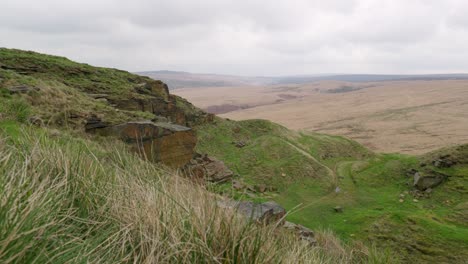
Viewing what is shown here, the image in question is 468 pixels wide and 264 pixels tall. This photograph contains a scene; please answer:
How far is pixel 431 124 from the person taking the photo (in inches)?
3017

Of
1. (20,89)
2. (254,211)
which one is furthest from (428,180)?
(20,89)

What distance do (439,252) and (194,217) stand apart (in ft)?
45.8

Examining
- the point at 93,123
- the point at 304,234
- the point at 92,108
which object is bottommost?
the point at 304,234

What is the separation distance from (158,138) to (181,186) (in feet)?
31.2

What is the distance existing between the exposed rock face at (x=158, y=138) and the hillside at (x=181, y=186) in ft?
0.18

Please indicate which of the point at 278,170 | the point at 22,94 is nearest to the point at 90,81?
the point at 22,94

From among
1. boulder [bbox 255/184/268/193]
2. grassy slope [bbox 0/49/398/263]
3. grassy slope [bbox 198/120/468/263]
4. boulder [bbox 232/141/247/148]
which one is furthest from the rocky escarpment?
boulder [bbox 232/141/247/148]

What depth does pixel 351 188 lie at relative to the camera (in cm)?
2461

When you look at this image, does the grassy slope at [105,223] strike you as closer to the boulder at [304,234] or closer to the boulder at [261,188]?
the boulder at [304,234]

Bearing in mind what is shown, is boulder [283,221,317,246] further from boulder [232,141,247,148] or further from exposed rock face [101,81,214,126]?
boulder [232,141,247,148]

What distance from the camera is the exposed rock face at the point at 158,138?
42.0ft

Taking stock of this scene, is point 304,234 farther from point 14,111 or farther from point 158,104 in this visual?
point 158,104

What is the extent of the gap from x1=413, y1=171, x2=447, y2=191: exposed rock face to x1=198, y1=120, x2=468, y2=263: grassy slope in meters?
0.57

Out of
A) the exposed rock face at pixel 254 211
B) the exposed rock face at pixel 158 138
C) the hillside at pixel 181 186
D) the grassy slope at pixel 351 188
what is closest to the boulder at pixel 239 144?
the hillside at pixel 181 186
